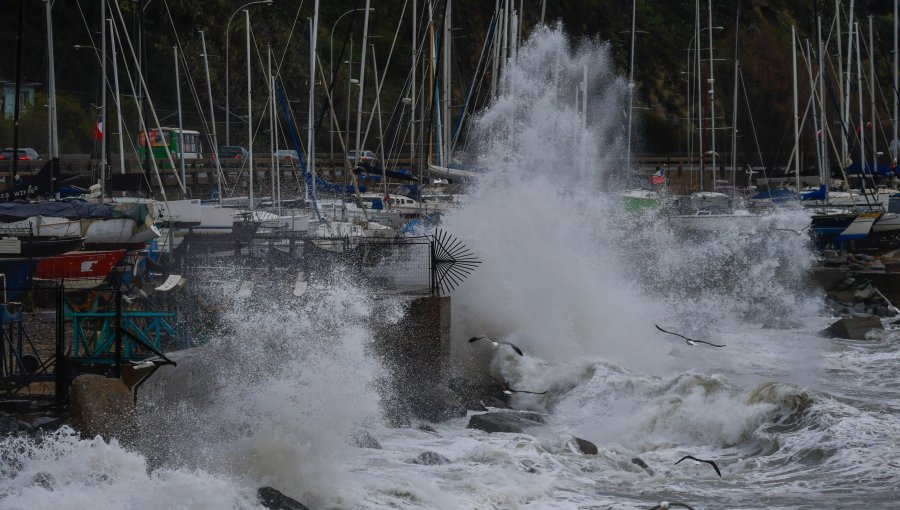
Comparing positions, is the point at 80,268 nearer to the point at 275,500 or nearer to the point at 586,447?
the point at 586,447

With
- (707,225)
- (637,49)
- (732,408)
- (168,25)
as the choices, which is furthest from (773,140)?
Answer: (732,408)

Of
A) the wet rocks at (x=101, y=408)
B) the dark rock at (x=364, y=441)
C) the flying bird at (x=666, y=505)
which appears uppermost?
the wet rocks at (x=101, y=408)

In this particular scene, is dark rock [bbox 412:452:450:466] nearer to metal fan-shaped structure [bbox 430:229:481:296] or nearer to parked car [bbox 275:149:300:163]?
metal fan-shaped structure [bbox 430:229:481:296]

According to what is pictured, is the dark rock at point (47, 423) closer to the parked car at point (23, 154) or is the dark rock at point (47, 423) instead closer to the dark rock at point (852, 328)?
the dark rock at point (852, 328)

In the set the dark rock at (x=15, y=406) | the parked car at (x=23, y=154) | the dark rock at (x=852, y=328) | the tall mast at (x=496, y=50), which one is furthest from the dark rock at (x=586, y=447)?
the parked car at (x=23, y=154)

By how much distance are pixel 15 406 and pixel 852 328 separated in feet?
58.7

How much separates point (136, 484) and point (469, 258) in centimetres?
1084

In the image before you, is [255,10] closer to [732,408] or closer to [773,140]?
[773,140]

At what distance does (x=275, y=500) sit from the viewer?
32.2ft

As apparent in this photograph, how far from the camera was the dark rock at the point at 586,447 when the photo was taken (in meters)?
13.5

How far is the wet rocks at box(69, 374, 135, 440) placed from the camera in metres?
10.4

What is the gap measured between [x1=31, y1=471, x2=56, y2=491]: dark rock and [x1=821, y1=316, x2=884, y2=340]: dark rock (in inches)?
734

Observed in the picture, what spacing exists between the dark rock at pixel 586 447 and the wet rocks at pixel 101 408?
5.27 m

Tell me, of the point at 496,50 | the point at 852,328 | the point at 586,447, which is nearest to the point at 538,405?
the point at 586,447
